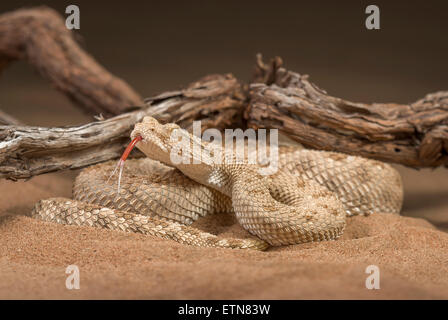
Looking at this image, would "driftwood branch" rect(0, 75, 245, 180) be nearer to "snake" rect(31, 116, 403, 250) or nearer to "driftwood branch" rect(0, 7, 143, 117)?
"snake" rect(31, 116, 403, 250)

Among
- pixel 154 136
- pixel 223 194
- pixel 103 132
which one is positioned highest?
pixel 103 132

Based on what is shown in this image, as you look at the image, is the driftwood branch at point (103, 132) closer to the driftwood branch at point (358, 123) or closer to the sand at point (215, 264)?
the driftwood branch at point (358, 123)

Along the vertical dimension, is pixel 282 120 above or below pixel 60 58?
below

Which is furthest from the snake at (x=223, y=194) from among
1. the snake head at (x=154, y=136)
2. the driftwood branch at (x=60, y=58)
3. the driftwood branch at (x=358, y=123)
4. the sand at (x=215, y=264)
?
the driftwood branch at (x=60, y=58)

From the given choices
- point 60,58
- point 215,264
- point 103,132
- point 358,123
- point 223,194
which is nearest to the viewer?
point 215,264

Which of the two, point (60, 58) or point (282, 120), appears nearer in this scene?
point (282, 120)

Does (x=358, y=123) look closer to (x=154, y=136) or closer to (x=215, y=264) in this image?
(x=154, y=136)

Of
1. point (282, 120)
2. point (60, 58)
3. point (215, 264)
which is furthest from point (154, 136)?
point (60, 58)
